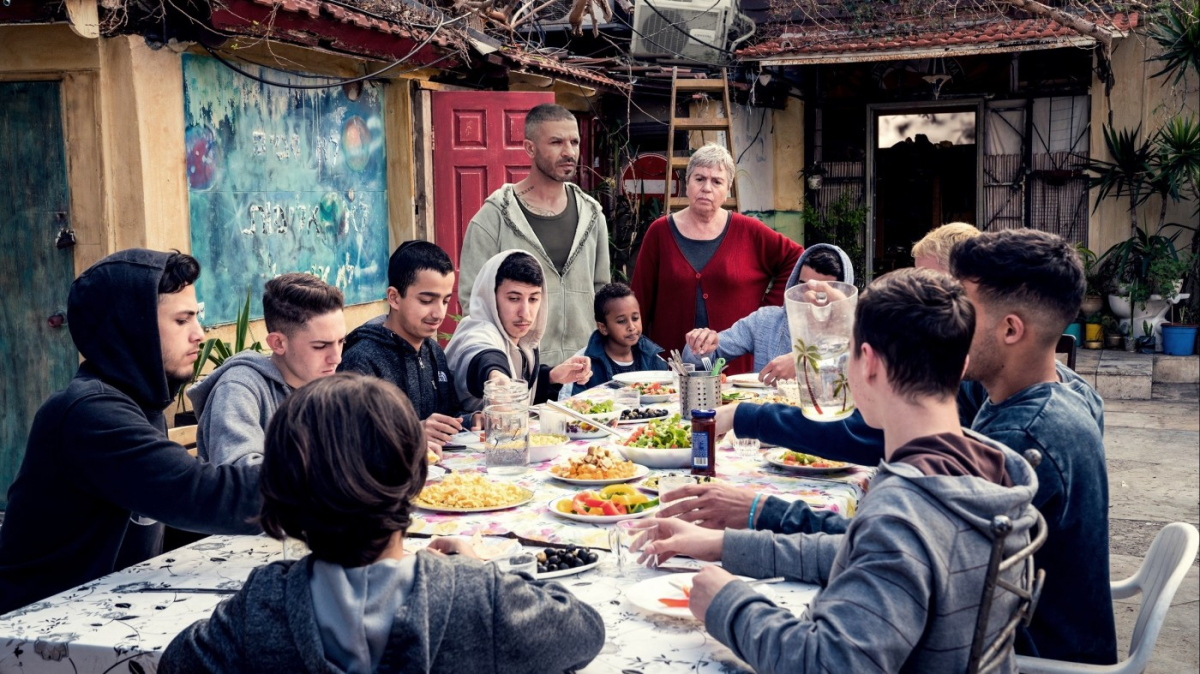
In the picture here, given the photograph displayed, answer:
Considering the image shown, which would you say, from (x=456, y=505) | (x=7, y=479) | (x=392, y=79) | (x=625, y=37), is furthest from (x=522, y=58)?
(x=456, y=505)

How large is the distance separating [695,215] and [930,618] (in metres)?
4.36

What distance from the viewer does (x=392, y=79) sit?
9133mm

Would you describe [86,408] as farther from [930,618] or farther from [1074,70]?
[1074,70]

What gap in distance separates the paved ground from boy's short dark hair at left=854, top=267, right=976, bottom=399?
3.45 meters

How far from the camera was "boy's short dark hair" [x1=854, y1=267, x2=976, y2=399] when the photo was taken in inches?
78.2

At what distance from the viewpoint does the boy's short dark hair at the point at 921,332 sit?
199 centimetres

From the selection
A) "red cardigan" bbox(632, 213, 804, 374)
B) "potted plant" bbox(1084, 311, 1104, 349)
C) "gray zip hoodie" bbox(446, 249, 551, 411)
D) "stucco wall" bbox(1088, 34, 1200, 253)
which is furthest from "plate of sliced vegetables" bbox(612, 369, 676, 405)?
"stucco wall" bbox(1088, 34, 1200, 253)

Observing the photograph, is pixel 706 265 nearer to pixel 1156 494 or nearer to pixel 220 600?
pixel 1156 494

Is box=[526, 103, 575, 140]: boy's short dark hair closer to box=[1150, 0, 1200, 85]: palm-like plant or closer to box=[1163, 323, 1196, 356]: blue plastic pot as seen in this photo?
box=[1150, 0, 1200, 85]: palm-like plant

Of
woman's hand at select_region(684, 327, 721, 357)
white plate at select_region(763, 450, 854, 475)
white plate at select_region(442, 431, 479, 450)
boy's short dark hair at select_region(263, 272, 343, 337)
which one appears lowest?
white plate at select_region(442, 431, 479, 450)

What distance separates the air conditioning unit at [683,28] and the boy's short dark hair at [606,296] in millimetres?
7809

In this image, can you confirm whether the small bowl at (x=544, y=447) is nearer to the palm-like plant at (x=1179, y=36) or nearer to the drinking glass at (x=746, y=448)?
the drinking glass at (x=746, y=448)

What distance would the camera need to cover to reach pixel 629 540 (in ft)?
8.47

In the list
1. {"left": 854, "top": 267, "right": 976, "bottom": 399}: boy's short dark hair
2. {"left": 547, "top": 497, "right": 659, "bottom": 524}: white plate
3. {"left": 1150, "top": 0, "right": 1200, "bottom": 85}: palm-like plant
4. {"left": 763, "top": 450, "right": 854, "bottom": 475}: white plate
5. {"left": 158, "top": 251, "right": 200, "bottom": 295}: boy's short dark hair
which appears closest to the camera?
{"left": 854, "top": 267, "right": 976, "bottom": 399}: boy's short dark hair
